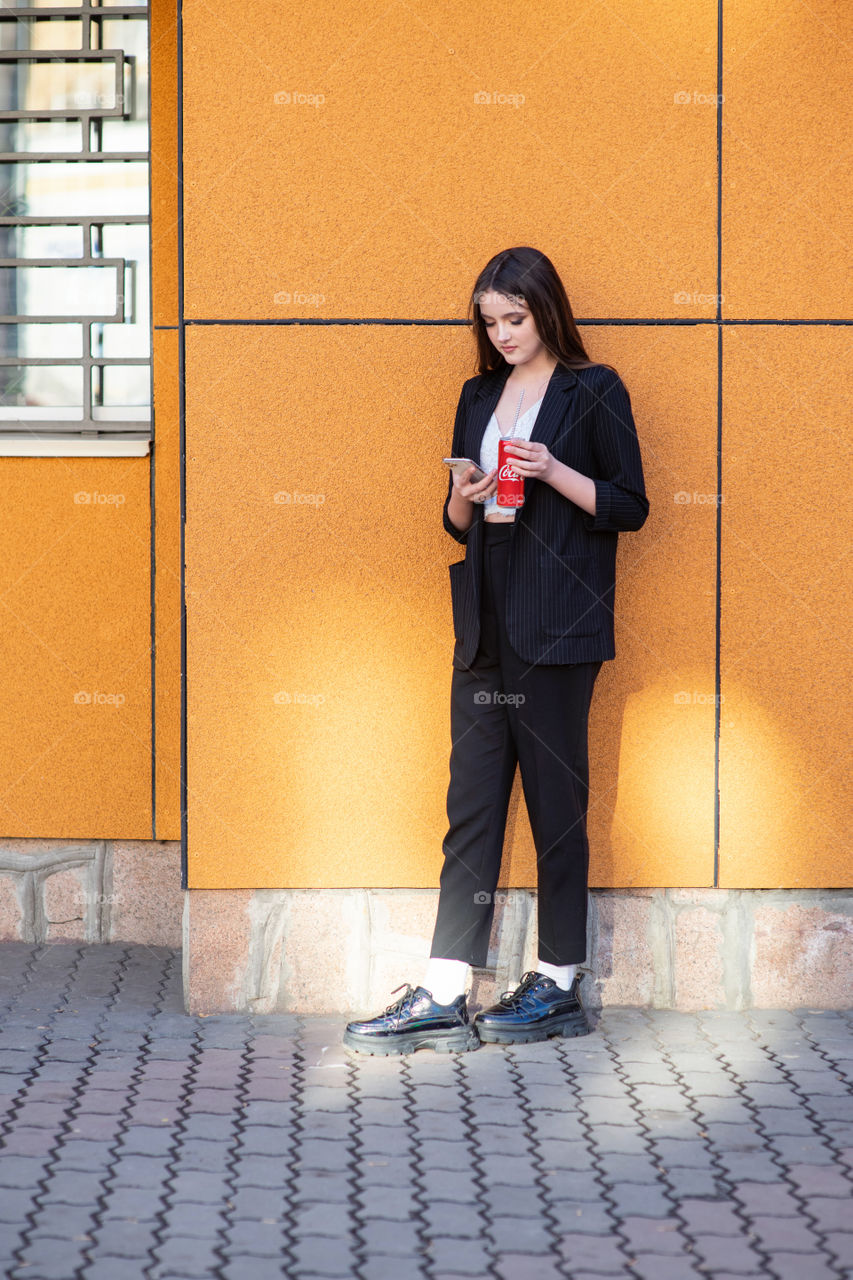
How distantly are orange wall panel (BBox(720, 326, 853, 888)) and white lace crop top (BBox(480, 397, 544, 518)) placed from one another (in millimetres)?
714

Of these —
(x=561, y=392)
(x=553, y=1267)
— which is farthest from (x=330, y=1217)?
(x=561, y=392)

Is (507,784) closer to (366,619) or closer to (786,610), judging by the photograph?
(366,619)

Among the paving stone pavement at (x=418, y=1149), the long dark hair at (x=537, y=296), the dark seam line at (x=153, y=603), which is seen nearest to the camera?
the paving stone pavement at (x=418, y=1149)

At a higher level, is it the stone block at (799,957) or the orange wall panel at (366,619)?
the orange wall panel at (366,619)

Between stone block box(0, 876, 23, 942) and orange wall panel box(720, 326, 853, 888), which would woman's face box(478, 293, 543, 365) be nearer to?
orange wall panel box(720, 326, 853, 888)

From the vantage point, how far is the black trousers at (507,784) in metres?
4.05

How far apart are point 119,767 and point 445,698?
4.71ft

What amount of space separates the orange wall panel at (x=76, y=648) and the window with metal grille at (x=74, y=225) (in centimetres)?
19

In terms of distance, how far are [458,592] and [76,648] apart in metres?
1.70

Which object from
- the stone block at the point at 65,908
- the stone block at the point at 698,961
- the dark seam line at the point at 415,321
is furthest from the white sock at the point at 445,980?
the dark seam line at the point at 415,321

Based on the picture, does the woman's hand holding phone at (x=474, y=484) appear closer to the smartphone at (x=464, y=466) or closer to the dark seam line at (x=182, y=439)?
the smartphone at (x=464, y=466)

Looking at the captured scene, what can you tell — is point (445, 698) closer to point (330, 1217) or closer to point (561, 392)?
point (561, 392)

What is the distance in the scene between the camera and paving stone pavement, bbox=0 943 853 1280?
282cm

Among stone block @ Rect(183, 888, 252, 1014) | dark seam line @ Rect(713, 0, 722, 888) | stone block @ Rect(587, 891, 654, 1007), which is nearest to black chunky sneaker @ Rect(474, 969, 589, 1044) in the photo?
stone block @ Rect(587, 891, 654, 1007)
